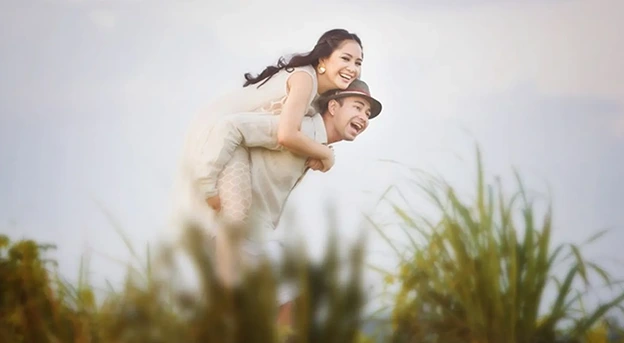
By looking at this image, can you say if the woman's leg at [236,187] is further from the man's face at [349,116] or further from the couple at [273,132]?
the man's face at [349,116]

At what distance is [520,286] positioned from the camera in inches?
101

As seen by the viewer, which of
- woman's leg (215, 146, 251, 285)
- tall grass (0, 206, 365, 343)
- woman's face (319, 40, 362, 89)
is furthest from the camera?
woman's face (319, 40, 362, 89)

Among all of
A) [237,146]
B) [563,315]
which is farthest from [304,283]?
[237,146]

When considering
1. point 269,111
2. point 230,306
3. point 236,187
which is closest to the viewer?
point 230,306

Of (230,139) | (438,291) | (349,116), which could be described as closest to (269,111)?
(230,139)

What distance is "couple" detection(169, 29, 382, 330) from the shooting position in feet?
11.6

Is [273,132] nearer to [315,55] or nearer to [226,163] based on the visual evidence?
[226,163]

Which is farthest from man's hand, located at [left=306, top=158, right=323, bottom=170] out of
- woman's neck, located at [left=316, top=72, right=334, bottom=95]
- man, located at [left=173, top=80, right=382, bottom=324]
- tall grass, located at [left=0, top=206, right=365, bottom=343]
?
tall grass, located at [left=0, top=206, right=365, bottom=343]

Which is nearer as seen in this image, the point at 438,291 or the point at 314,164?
the point at 438,291

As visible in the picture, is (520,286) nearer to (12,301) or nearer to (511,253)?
(511,253)

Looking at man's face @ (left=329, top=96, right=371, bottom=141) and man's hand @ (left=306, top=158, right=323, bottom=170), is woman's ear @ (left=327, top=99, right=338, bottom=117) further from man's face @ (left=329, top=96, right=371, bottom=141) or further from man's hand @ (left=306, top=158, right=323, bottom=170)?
man's hand @ (left=306, top=158, right=323, bottom=170)

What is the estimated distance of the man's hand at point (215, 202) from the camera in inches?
140

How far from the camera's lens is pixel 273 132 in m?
3.58

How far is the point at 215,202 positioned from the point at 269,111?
0.42 metres
